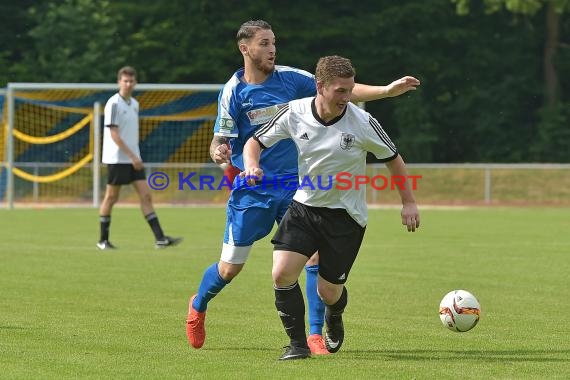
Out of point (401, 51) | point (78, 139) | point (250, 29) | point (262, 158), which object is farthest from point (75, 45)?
point (262, 158)

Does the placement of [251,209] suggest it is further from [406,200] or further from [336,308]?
[406,200]

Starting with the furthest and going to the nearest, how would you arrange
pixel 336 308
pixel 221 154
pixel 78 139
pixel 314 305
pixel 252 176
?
pixel 78 139 → pixel 314 305 → pixel 221 154 → pixel 336 308 → pixel 252 176

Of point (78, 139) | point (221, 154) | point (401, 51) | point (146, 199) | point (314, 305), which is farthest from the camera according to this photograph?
point (401, 51)

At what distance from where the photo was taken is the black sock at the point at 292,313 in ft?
24.2

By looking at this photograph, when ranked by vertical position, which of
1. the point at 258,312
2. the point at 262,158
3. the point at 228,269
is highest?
the point at 262,158

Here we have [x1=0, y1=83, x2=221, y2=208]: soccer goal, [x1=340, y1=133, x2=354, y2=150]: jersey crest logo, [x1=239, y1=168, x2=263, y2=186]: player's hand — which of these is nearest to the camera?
[x1=239, y1=168, x2=263, y2=186]: player's hand

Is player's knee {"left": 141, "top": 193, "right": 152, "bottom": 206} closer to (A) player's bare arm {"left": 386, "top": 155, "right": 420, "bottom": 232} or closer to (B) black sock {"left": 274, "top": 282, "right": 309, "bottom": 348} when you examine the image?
(B) black sock {"left": 274, "top": 282, "right": 309, "bottom": 348}

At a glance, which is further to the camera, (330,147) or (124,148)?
(124,148)

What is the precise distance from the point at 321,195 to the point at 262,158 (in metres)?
0.92

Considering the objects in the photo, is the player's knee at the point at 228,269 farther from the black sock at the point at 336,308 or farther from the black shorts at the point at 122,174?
the black shorts at the point at 122,174

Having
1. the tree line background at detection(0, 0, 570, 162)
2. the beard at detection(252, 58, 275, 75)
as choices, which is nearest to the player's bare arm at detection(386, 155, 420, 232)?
the beard at detection(252, 58, 275, 75)

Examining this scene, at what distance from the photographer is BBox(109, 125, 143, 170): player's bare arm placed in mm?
15557

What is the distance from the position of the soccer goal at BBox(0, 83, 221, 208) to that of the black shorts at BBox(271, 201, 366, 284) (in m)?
21.4

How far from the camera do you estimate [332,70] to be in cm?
705
